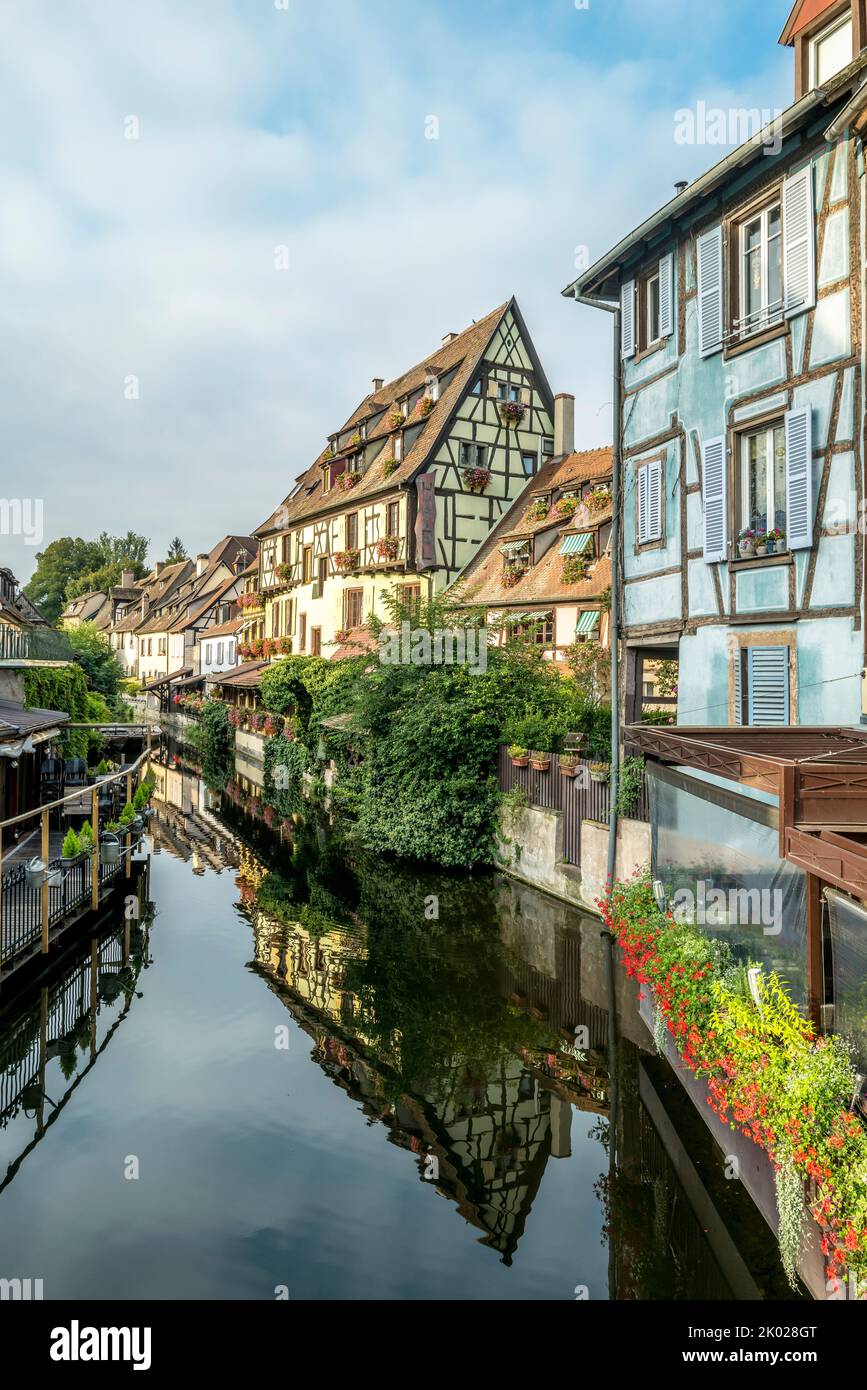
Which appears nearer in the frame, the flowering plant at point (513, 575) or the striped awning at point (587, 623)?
the striped awning at point (587, 623)

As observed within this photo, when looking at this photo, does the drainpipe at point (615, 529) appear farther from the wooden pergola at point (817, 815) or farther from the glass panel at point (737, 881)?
the wooden pergola at point (817, 815)

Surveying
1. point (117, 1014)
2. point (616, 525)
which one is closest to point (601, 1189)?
point (117, 1014)

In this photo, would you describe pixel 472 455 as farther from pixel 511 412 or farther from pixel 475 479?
pixel 511 412

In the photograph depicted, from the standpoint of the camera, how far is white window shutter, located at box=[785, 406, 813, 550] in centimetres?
1052

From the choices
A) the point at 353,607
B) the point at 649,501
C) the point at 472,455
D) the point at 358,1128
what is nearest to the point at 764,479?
the point at 649,501

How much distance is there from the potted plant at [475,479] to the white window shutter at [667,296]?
15.4 metres

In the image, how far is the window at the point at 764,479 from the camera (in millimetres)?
11328

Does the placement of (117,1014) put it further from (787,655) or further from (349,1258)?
(787,655)

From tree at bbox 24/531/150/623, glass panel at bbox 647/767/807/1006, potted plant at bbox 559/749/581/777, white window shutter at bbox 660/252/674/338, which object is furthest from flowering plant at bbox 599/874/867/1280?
tree at bbox 24/531/150/623

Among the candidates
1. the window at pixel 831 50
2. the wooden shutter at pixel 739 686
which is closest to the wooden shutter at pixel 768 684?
the wooden shutter at pixel 739 686

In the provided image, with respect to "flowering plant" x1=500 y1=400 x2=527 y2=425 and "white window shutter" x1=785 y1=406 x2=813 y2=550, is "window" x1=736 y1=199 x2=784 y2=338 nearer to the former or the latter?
"white window shutter" x1=785 y1=406 x2=813 y2=550

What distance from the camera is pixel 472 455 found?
2902 cm

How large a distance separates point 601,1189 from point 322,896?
10280 millimetres

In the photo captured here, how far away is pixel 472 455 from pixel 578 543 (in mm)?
7415
